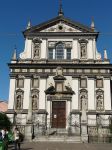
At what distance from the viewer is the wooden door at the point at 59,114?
31594 mm

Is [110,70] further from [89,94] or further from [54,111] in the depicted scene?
[54,111]

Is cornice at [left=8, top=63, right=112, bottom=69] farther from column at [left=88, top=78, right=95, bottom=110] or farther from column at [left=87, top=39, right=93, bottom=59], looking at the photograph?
column at [left=88, top=78, right=95, bottom=110]

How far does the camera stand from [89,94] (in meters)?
32.2

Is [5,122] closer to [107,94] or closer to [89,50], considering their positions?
[107,94]

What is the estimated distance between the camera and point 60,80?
32656 mm

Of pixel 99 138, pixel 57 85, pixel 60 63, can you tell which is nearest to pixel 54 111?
pixel 57 85

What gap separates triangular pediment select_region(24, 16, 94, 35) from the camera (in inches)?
1377

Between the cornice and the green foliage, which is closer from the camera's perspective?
the green foliage

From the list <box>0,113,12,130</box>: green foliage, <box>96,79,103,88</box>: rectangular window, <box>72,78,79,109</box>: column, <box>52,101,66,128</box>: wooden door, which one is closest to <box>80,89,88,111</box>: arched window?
<box>72,78,79,109</box>: column

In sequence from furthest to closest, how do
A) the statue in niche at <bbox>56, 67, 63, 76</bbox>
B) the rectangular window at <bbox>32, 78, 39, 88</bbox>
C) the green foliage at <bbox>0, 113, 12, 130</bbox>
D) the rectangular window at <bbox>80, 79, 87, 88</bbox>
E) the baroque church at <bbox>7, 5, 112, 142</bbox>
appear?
the statue in niche at <bbox>56, 67, 63, 76</bbox> → the rectangular window at <bbox>32, 78, 39, 88</bbox> → the rectangular window at <bbox>80, 79, 87, 88</bbox> → the baroque church at <bbox>7, 5, 112, 142</bbox> → the green foliage at <bbox>0, 113, 12, 130</bbox>

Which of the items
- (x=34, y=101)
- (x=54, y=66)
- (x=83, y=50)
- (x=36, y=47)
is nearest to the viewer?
(x=34, y=101)

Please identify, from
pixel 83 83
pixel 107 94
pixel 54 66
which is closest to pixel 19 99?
pixel 54 66

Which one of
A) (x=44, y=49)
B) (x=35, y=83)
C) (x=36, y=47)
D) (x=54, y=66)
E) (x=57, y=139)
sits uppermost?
(x=36, y=47)

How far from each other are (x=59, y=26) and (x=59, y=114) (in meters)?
10.6
